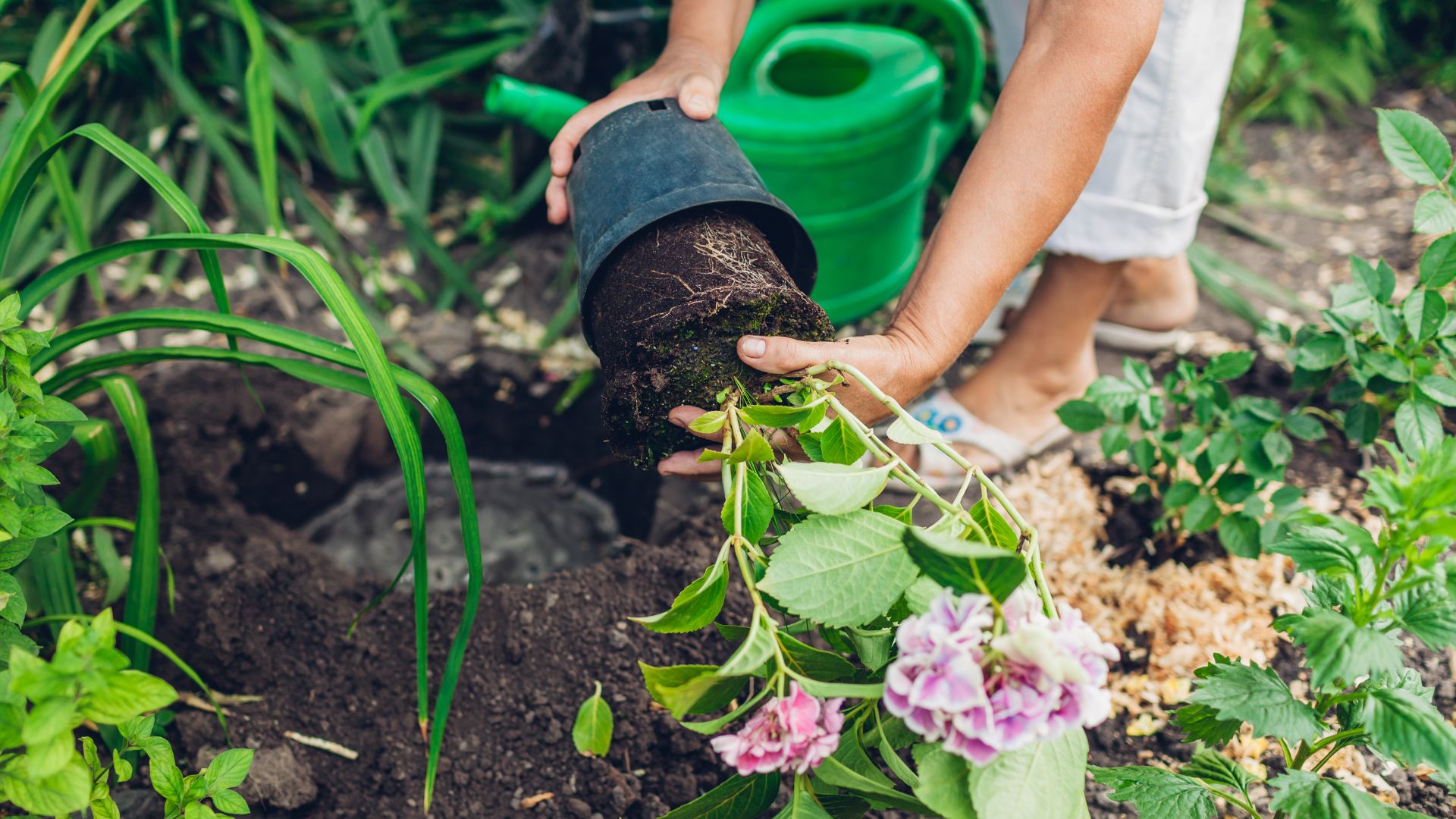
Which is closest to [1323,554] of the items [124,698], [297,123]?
[124,698]

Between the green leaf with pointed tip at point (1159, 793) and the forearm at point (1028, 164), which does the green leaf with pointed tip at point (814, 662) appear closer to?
the green leaf with pointed tip at point (1159, 793)

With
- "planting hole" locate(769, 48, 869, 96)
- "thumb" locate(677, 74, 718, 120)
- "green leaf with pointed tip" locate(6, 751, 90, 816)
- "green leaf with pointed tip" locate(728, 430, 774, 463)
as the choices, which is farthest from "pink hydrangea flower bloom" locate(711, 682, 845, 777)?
"planting hole" locate(769, 48, 869, 96)

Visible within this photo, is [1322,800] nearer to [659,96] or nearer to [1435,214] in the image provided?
[1435,214]

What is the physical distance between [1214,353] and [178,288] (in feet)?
7.80

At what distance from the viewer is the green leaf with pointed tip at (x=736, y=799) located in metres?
0.92

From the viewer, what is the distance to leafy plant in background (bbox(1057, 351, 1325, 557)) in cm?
137

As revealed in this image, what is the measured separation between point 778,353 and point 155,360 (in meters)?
0.84

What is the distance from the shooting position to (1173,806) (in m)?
0.93

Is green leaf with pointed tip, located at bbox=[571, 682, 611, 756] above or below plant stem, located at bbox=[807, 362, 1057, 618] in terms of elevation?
below

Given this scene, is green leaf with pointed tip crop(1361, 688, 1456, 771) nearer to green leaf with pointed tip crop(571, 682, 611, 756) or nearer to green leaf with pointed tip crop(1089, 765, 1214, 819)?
green leaf with pointed tip crop(1089, 765, 1214, 819)

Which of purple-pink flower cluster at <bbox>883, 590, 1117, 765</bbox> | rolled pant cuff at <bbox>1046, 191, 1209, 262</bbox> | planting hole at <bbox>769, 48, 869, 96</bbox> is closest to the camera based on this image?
purple-pink flower cluster at <bbox>883, 590, 1117, 765</bbox>

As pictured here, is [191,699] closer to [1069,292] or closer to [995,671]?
→ [995,671]

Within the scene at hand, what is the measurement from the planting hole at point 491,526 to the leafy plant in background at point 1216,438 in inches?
38.1

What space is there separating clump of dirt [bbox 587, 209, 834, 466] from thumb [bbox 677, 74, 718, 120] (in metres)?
0.20
